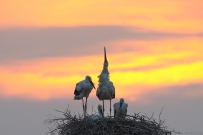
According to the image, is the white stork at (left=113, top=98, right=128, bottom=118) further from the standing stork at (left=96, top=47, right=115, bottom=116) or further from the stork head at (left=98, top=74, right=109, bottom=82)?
the stork head at (left=98, top=74, right=109, bottom=82)

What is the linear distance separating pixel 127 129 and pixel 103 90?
4717 mm

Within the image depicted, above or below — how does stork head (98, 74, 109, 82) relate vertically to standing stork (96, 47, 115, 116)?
above

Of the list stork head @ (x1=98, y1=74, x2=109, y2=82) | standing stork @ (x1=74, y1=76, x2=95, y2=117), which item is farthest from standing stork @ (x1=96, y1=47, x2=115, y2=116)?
standing stork @ (x1=74, y1=76, x2=95, y2=117)

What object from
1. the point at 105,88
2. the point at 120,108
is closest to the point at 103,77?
the point at 105,88

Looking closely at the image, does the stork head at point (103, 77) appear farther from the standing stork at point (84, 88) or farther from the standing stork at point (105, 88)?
the standing stork at point (84, 88)

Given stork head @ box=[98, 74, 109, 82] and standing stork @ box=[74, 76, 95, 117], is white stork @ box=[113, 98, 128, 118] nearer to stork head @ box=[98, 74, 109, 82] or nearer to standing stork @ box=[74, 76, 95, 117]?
stork head @ box=[98, 74, 109, 82]

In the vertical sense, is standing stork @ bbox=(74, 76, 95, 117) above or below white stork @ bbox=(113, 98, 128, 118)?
above

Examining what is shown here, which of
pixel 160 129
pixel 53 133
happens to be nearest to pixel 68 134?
pixel 53 133

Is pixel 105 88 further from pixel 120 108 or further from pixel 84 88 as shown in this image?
pixel 120 108

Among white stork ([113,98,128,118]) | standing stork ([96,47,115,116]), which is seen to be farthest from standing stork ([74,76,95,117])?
white stork ([113,98,128,118])

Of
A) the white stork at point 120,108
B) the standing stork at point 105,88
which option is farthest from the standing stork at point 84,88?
the white stork at point 120,108

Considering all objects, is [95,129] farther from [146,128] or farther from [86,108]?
[86,108]

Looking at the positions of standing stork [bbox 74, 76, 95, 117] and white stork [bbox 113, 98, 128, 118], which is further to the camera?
standing stork [bbox 74, 76, 95, 117]

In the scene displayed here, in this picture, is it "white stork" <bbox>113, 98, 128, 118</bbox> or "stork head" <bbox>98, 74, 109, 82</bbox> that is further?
"stork head" <bbox>98, 74, 109, 82</bbox>
